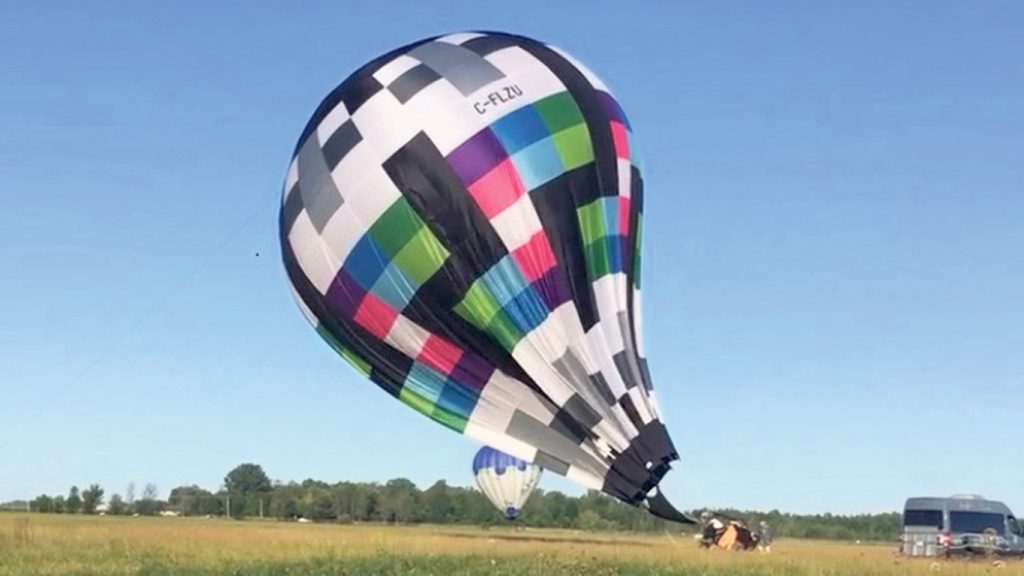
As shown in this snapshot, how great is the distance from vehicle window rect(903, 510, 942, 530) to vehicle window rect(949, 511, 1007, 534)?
13.3 inches

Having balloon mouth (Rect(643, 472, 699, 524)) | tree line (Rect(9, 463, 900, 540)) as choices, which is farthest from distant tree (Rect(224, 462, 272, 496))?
balloon mouth (Rect(643, 472, 699, 524))

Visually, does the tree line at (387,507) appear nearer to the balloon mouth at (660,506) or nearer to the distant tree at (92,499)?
the distant tree at (92,499)

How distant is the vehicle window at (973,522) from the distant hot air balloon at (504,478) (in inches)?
617

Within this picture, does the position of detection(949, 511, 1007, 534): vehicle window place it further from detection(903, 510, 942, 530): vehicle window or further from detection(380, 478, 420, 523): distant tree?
detection(380, 478, 420, 523): distant tree

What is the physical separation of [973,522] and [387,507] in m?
79.8

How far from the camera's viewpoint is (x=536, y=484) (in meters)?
51.4

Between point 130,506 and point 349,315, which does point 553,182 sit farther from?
point 130,506

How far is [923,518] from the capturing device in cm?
3769

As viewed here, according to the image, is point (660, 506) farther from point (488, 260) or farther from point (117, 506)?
point (117, 506)

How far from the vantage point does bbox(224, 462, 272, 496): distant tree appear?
447ft

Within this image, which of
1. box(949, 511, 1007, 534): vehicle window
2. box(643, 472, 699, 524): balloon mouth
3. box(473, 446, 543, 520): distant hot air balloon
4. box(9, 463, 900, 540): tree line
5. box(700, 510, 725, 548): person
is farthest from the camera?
box(9, 463, 900, 540): tree line

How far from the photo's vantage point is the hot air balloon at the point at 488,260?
63.8 feet

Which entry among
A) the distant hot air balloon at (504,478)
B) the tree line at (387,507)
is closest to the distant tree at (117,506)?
the tree line at (387,507)

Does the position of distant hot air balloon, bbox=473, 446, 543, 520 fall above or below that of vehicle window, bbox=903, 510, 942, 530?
above
